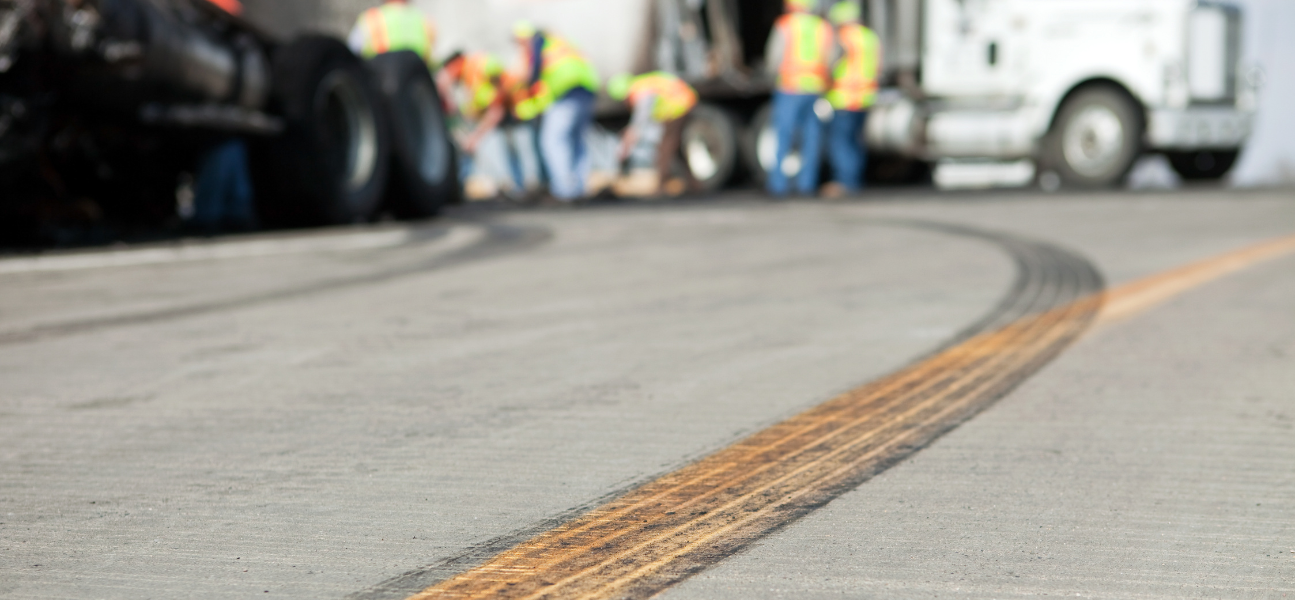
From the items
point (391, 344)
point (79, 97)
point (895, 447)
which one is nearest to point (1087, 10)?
point (79, 97)

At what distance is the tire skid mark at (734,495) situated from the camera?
2314mm

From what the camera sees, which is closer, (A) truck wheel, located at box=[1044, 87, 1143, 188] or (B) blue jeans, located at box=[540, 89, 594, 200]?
(B) blue jeans, located at box=[540, 89, 594, 200]

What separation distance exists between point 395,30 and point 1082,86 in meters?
6.49

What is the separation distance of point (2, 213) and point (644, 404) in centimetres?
502

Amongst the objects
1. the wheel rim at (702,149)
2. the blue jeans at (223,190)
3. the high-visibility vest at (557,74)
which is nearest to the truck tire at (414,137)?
the blue jeans at (223,190)

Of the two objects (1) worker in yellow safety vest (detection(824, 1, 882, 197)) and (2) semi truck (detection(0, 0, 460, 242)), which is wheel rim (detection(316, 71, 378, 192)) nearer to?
(2) semi truck (detection(0, 0, 460, 242))

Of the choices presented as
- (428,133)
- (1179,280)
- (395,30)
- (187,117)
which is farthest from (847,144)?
(1179,280)

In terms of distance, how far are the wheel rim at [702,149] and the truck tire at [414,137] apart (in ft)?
21.0

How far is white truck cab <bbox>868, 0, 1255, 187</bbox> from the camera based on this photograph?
13.9m

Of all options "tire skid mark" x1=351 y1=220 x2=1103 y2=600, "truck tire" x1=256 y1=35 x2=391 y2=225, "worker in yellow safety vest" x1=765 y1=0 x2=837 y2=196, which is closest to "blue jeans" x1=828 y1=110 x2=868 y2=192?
"worker in yellow safety vest" x1=765 y1=0 x2=837 y2=196

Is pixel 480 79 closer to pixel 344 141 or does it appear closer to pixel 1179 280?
pixel 344 141

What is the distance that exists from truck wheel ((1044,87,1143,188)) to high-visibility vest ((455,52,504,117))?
5.42 m

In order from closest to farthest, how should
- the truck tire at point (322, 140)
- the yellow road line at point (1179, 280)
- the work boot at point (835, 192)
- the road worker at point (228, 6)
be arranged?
the yellow road line at point (1179, 280) → the road worker at point (228, 6) → the truck tire at point (322, 140) → the work boot at point (835, 192)

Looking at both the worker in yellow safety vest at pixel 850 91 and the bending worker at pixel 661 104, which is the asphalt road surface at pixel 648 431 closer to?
the worker in yellow safety vest at pixel 850 91
